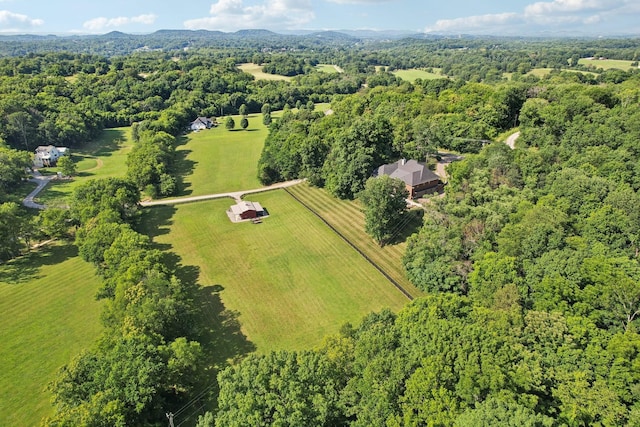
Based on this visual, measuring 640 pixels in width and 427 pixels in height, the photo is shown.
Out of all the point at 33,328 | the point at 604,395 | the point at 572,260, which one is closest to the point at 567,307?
the point at 572,260

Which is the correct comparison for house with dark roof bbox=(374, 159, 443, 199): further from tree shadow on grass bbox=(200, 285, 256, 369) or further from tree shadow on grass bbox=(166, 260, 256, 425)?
tree shadow on grass bbox=(200, 285, 256, 369)

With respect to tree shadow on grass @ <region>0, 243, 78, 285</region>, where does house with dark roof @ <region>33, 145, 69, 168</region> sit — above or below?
above

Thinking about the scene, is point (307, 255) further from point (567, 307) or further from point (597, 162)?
point (597, 162)

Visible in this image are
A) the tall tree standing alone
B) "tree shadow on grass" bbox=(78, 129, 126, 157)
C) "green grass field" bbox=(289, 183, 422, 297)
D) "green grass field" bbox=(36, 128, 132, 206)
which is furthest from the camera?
"tree shadow on grass" bbox=(78, 129, 126, 157)

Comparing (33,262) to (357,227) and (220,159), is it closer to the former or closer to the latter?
(357,227)

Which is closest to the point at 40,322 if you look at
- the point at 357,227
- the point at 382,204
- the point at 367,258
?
the point at 367,258

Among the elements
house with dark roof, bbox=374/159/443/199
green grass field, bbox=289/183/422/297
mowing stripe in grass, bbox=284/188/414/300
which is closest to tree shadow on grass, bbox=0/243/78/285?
mowing stripe in grass, bbox=284/188/414/300

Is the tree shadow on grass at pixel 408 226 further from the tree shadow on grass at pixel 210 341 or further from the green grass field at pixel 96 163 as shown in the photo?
the green grass field at pixel 96 163
